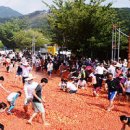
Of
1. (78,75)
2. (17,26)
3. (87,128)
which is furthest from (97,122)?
(17,26)

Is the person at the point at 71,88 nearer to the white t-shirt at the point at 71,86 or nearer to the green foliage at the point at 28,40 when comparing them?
the white t-shirt at the point at 71,86

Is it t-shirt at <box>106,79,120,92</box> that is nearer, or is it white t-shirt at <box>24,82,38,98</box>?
white t-shirt at <box>24,82,38,98</box>

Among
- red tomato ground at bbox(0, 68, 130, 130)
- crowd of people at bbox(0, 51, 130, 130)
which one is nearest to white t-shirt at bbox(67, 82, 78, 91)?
crowd of people at bbox(0, 51, 130, 130)

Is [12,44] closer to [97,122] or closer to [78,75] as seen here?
[78,75]

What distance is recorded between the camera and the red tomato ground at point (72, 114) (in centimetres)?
1409

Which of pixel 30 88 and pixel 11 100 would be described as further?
pixel 11 100

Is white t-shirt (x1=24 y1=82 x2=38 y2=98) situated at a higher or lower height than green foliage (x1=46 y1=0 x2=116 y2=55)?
lower

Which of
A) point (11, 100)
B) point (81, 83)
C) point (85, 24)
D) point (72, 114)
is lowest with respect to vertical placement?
point (72, 114)

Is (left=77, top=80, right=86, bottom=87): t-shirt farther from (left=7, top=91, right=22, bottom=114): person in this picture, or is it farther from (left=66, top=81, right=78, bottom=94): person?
(left=7, top=91, right=22, bottom=114): person

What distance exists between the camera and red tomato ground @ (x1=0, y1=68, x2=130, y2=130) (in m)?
14.1

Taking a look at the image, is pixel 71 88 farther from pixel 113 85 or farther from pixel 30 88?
pixel 30 88

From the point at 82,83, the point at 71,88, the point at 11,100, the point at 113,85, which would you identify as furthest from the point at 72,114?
the point at 82,83

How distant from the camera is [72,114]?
16109 millimetres

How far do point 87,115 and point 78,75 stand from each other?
370 inches
